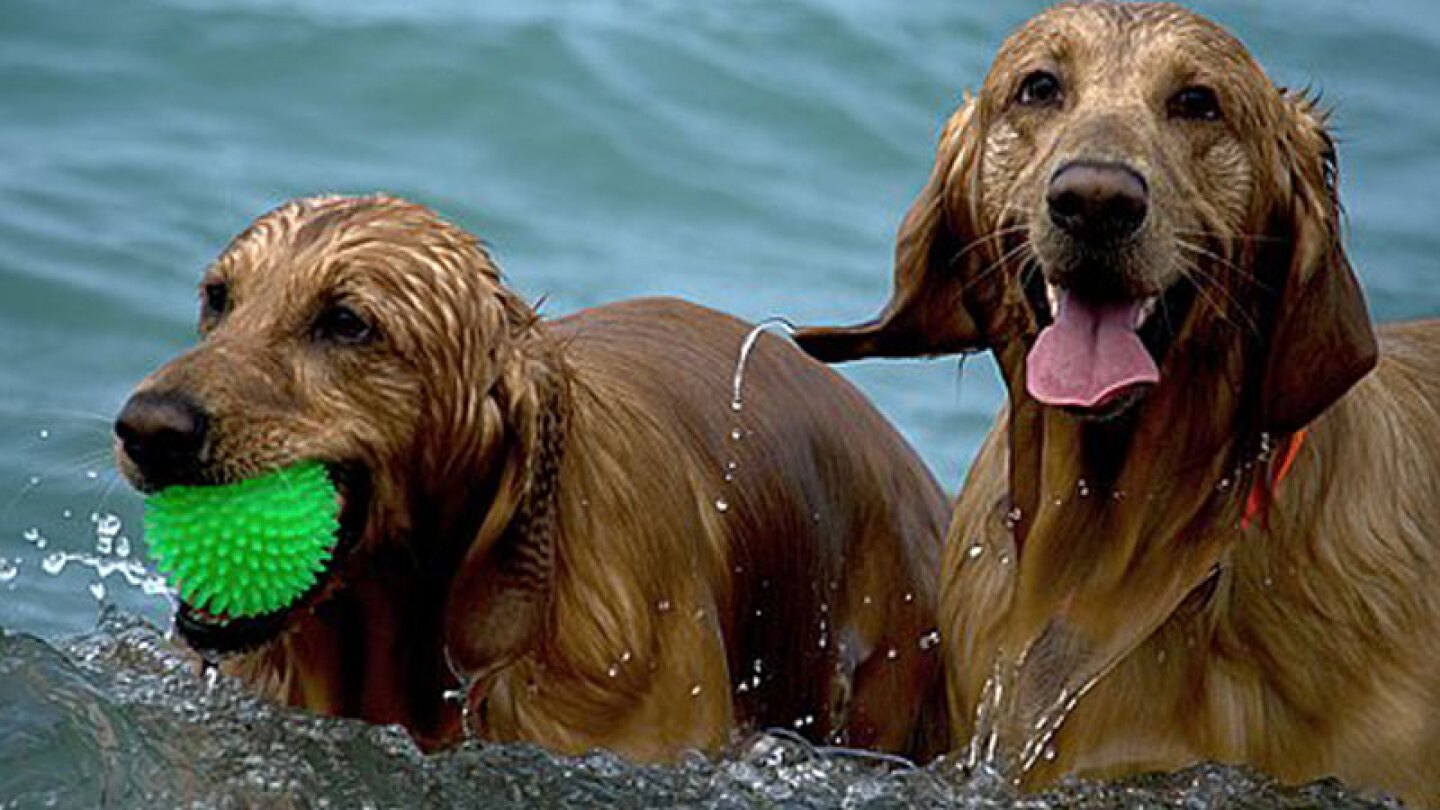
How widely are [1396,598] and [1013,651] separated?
0.74 m

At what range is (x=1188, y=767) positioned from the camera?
21.3ft

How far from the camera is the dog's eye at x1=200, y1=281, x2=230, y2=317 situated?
6262 millimetres

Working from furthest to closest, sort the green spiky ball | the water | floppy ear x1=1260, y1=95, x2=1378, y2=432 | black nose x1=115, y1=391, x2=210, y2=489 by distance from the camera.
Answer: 1. the water
2. floppy ear x1=1260, y1=95, x2=1378, y2=432
3. the green spiky ball
4. black nose x1=115, y1=391, x2=210, y2=489

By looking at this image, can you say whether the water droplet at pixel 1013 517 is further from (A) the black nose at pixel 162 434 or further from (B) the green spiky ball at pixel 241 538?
(A) the black nose at pixel 162 434

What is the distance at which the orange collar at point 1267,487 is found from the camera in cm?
636

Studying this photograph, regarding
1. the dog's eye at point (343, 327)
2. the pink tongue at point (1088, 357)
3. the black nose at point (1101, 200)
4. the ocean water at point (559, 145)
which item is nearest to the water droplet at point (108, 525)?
the ocean water at point (559, 145)

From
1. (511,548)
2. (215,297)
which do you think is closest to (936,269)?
(511,548)

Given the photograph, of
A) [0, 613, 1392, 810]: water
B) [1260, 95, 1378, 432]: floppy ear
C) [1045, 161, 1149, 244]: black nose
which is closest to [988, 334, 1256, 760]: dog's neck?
[1260, 95, 1378, 432]: floppy ear

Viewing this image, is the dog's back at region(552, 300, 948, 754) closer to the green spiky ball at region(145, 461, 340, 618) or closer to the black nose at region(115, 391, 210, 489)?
the green spiky ball at region(145, 461, 340, 618)

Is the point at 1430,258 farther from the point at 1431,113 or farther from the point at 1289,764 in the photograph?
the point at 1289,764

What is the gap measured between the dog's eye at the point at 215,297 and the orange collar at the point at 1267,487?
1898 mm

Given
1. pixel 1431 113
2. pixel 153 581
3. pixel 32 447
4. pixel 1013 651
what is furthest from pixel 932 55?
pixel 1013 651

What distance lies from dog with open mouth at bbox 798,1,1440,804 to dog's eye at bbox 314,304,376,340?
1169 mm

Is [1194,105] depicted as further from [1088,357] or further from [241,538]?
[241,538]
